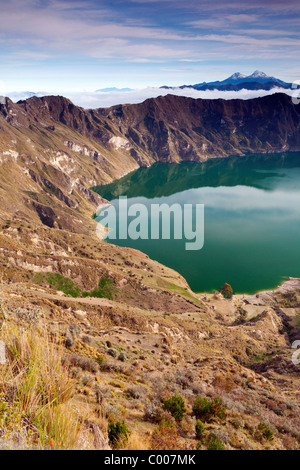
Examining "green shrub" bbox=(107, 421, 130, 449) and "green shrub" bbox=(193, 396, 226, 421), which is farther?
"green shrub" bbox=(193, 396, 226, 421)

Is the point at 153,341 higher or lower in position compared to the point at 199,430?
lower

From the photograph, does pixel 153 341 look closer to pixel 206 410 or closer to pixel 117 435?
pixel 206 410

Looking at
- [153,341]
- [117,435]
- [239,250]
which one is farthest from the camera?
[239,250]

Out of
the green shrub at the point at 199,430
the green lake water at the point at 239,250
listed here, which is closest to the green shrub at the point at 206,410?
the green shrub at the point at 199,430

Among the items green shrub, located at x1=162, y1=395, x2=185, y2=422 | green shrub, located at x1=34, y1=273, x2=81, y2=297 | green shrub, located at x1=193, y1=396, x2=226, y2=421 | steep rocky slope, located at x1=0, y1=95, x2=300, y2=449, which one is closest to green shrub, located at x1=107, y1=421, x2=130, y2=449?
steep rocky slope, located at x1=0, y1=95, x2=300, y2=449

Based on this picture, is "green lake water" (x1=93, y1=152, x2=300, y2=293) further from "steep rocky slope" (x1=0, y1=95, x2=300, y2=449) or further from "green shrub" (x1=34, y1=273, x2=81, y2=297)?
"green shrub" (x1=34, y1=273, x2=81, y2=297)

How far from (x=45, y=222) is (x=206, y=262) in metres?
66.0

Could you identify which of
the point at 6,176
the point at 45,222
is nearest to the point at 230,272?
the point at 45,222

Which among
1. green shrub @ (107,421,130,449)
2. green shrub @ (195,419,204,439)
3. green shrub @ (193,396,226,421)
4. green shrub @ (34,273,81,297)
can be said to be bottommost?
green shrub @ (34,273,81,297)

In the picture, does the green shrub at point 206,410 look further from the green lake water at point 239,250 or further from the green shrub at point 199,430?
the green lake water at point 239,250

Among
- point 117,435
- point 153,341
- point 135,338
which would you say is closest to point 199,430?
point 117,435
